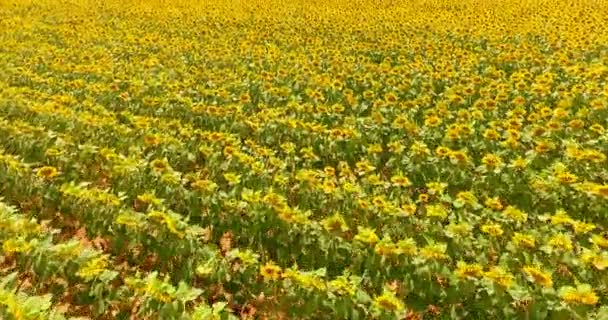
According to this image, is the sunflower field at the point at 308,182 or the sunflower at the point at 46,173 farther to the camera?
the sunflower at the point at 46,173

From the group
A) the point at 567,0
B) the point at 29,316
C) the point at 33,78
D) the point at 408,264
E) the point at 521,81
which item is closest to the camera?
the point at 29,316

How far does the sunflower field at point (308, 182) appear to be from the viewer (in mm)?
4379

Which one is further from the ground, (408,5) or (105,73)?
(408,5)

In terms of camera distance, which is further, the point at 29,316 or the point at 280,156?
the point at 280,156

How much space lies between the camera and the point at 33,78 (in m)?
10.4

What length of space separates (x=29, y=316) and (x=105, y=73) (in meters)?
8.28

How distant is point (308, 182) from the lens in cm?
598

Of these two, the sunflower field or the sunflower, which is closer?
the sunflower field

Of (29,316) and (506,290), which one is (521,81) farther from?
(29,316)

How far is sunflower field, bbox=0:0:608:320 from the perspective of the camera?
4379mm

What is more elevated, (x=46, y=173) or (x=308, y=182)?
(x=308, y=182)

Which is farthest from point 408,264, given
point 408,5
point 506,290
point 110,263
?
point 408,5

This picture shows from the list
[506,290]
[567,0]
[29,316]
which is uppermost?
[567,0]

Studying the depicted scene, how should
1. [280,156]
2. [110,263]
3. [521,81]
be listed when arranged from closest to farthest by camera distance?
1. [110,263]
2. [280,156]
3. [521,81]
